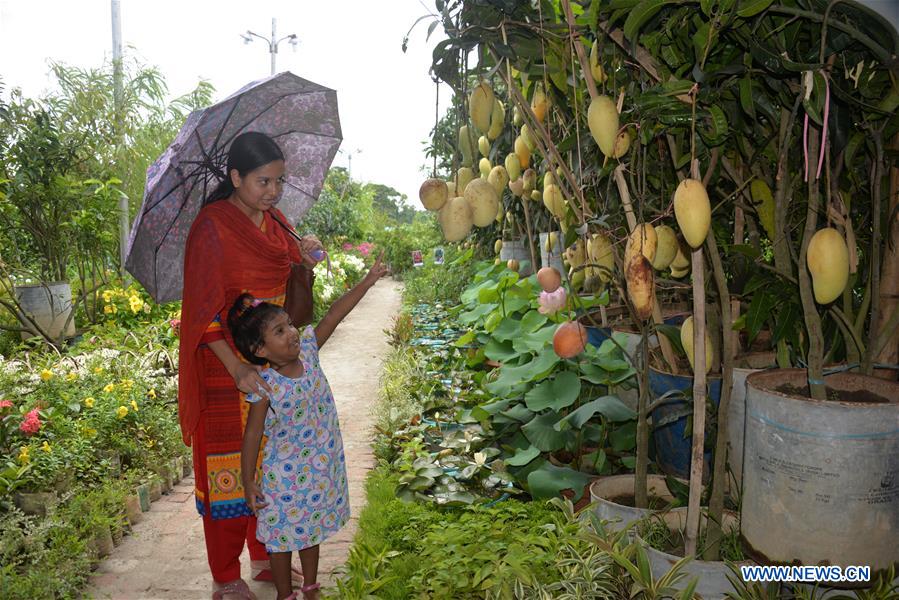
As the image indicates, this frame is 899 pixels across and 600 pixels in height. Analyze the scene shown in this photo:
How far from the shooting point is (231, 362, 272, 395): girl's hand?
1.75 metres

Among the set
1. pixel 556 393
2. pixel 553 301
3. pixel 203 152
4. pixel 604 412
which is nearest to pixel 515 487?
pixel 556 393

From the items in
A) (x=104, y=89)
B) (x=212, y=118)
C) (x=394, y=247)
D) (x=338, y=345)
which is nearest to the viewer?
(x=212, y=118)

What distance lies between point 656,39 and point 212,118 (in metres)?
1.34

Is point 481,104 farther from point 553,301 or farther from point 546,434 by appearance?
point 546,434

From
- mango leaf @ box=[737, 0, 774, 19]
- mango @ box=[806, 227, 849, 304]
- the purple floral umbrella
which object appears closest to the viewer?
mango leaf @ box=[737, 0, 774, 19]

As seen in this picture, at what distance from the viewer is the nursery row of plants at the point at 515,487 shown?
157 centimetres

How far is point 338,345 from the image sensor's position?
6137mm

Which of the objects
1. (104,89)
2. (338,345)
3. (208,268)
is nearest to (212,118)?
(208,268)

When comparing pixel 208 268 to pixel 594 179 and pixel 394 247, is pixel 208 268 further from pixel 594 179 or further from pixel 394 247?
pixel 394 247

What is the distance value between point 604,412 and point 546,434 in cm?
34

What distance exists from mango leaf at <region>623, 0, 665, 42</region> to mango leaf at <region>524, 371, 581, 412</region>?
1.47 m

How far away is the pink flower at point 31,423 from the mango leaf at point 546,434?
1845 millimetres

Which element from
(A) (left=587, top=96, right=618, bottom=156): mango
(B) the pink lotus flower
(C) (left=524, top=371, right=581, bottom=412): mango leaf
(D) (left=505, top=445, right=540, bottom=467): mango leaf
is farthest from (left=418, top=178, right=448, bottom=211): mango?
(D) (left=505, top=445, right=540, bottom=467): mango leaf

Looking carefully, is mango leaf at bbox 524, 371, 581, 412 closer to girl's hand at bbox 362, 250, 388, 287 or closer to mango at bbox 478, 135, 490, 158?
girl's hand at bbox 362, 250, 388, 287
